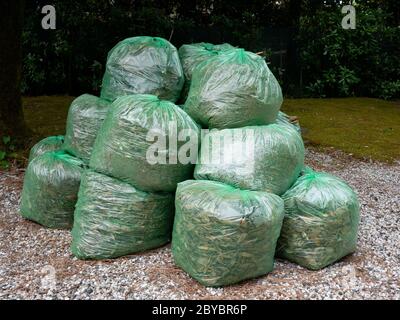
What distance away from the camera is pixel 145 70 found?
12.4ft

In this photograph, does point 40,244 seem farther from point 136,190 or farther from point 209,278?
point 209,278

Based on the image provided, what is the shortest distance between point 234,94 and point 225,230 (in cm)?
103

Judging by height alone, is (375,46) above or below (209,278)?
above

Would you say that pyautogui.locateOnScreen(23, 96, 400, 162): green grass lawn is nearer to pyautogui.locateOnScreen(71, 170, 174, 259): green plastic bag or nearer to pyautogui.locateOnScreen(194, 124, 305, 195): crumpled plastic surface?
pyautogui.locateOnScreen(71, 170, 174, 259): green plastic bag

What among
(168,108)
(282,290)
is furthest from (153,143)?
(282,290)

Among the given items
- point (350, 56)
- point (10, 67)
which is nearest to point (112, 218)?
point (10, 67)

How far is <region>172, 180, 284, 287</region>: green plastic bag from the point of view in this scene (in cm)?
276

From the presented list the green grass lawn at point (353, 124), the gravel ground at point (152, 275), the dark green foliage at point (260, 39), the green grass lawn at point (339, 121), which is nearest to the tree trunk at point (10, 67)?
the green grass lawn at point (339, 121)

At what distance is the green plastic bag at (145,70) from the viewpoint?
3779 mm

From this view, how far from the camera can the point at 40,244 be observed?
11.7 ft

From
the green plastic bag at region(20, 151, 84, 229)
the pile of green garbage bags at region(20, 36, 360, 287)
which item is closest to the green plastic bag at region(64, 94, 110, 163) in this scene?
the green plastic bag at region(20, 151, 84, 229)

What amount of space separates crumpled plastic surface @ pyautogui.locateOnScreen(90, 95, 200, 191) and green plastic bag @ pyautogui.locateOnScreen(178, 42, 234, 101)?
2.80 ft

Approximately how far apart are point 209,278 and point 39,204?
162 cm

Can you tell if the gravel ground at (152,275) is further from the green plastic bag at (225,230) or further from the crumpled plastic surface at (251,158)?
the crumpled plastic surface at (251,158)
